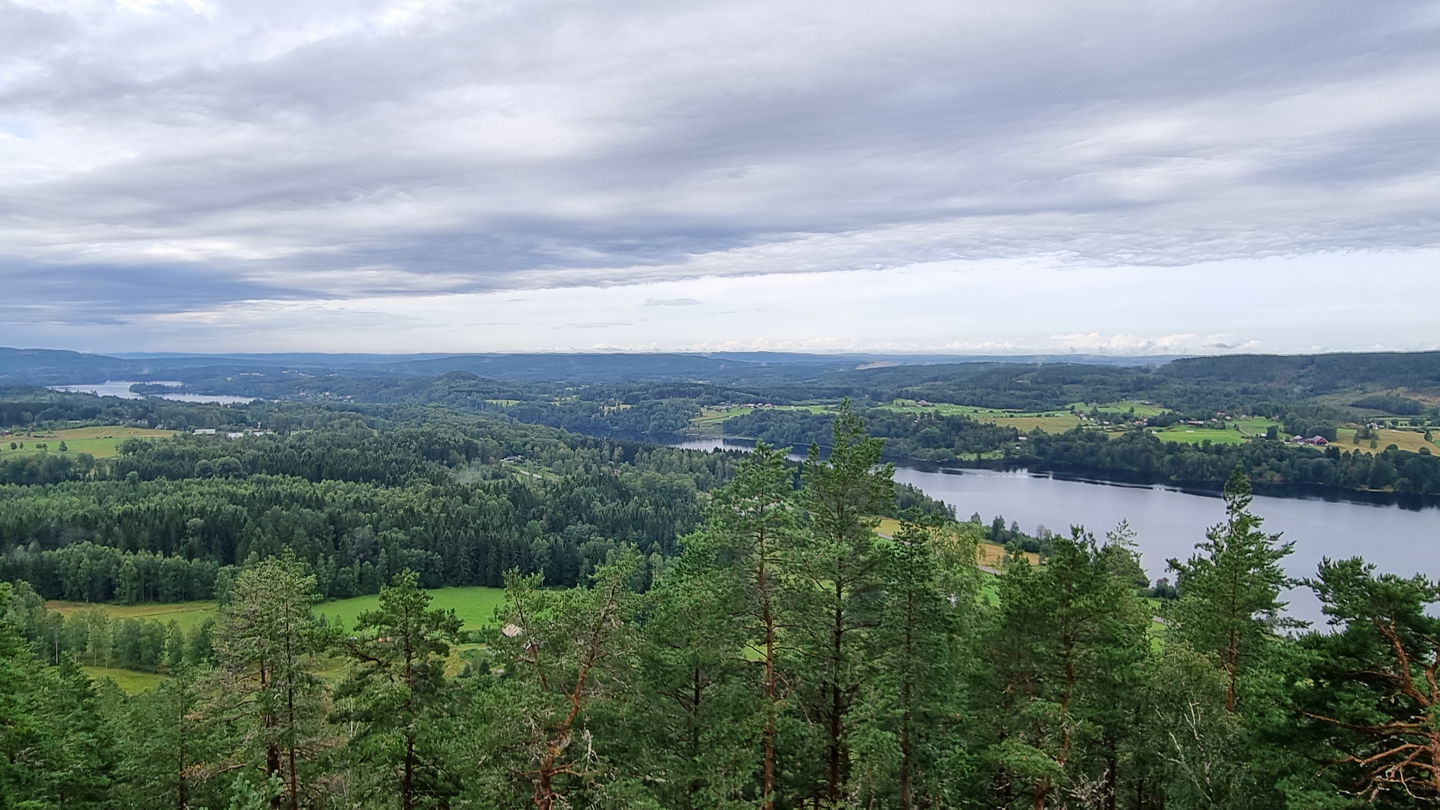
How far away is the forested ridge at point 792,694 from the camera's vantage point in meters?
10.5

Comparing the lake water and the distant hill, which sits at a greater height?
the distant hill

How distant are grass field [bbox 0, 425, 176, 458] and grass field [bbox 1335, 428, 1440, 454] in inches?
6911

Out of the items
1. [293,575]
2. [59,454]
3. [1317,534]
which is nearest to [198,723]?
[293,575]

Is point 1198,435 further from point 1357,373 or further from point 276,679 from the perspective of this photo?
point 276,679

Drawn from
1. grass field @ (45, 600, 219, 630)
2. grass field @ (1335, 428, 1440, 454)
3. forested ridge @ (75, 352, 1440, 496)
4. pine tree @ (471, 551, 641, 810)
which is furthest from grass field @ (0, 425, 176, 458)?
grass field @ (1335, 428, 1440, 454)

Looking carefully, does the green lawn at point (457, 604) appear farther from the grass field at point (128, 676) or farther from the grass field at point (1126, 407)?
the grass field at point (1126, 407)

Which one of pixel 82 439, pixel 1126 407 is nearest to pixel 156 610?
pixel 82 439

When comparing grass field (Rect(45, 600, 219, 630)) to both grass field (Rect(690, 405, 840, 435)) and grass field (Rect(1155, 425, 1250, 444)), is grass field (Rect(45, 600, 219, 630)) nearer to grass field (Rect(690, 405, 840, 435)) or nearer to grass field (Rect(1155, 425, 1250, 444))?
grass field (Rect(1155, 425, 1250, 444))

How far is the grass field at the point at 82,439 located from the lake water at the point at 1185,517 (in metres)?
122

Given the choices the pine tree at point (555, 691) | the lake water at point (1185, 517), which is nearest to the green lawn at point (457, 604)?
the pine tree at point (555, 691)

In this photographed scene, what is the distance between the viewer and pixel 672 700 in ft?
44.6

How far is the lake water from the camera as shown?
60.8 meters

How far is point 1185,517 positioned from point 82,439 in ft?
540

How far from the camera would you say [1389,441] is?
357 ft
